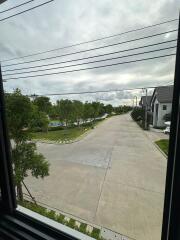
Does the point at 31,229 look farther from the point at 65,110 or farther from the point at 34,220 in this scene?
the point at 65,110

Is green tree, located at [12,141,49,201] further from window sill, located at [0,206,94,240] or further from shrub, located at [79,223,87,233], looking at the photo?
window sill, located at [0,206,94,240]

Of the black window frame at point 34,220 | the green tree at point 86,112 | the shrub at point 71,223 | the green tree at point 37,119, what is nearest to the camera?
the black window frame at point 34,220

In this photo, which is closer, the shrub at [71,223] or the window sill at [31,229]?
the window sill at [31,229]

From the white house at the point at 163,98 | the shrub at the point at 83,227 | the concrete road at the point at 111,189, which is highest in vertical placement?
the white house at the point at 163,98

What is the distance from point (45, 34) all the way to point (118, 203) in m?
2.69

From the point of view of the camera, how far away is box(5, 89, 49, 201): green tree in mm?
2166

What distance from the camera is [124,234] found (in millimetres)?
2160

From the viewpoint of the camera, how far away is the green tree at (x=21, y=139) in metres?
2.17

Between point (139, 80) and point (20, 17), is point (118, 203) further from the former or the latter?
point (20, 17)

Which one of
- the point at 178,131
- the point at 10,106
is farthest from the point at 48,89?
the point at 178,131

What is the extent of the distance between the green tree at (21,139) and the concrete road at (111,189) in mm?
854

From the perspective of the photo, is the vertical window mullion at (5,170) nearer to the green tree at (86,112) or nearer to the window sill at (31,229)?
the window sill at (31,229)

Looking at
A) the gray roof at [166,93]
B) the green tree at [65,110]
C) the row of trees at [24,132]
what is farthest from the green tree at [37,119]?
the green tree at [65,110]

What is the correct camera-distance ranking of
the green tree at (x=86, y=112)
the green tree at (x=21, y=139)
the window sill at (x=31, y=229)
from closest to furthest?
the window sill at (x=31, y=229)
the green tree at (x=21, y=139)
the green tree at (x=86, y=112)
